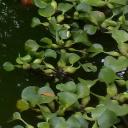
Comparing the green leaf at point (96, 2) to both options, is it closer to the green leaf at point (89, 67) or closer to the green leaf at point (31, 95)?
the green leaf at point (89, 67)

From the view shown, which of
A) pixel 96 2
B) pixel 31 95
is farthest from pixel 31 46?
pixel 96 2

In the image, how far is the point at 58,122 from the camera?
4.16 ft

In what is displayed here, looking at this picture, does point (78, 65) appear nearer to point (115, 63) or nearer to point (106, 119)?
point (115, 63)

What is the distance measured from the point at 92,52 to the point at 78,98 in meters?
0.31

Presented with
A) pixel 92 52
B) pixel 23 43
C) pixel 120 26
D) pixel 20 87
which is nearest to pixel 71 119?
pixel 20 87

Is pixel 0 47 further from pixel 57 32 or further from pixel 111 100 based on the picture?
pixel 111 100

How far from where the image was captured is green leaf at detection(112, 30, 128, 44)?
166 cm

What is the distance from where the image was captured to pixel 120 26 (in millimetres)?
1776

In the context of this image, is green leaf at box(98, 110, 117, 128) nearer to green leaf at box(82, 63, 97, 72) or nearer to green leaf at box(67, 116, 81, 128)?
green leaf at box(67, 116, 81, 128)

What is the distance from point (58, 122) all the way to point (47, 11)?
664 mm

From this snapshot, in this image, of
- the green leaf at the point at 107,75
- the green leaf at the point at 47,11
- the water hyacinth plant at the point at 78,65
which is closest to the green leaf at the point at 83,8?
the water hyacinth plant at the point at 78,65

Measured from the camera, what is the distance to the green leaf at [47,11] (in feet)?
5.80

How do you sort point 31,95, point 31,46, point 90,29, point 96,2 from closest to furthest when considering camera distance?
1. point 31,95
2. point 31,46
3. point 90,29
4. point 96,2

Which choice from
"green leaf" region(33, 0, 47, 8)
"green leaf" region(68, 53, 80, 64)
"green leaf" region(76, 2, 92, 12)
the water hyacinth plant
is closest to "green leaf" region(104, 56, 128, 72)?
the water hyacinth plant
